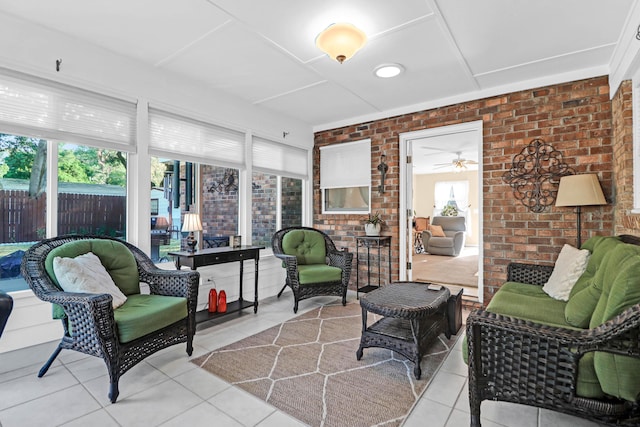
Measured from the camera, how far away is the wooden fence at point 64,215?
8.20 feet

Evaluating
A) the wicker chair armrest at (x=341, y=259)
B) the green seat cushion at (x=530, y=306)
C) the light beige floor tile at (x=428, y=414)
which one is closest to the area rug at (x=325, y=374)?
the light beige floor tile at (x=428, y=414)

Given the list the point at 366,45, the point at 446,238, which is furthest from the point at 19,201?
the point at 446,238

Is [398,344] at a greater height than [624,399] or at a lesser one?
lesser

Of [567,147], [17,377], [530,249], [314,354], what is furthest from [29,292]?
[567,147]

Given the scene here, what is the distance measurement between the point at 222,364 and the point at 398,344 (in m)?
1.29

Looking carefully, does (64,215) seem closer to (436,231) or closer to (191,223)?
(191,223)

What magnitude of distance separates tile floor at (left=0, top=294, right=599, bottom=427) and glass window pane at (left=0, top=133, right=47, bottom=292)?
0.65m

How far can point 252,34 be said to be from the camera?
251 cm

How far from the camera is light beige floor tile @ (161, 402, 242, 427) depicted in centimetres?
172

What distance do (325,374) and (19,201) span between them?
2.70 metres

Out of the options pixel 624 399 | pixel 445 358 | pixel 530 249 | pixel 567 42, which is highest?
pixel 567 42

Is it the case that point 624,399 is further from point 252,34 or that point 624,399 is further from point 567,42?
point 252,34

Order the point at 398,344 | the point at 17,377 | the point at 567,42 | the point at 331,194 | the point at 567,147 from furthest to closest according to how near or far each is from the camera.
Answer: the point at 331,194, the point at 567,147, the point at 567,42, the point at 398,344, the point at 17,377

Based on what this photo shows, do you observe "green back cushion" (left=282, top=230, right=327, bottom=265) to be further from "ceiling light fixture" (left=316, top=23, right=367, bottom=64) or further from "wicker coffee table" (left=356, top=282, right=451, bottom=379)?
"ceiling light fixture" (left=316, top=23, right=367, bottom=64)
